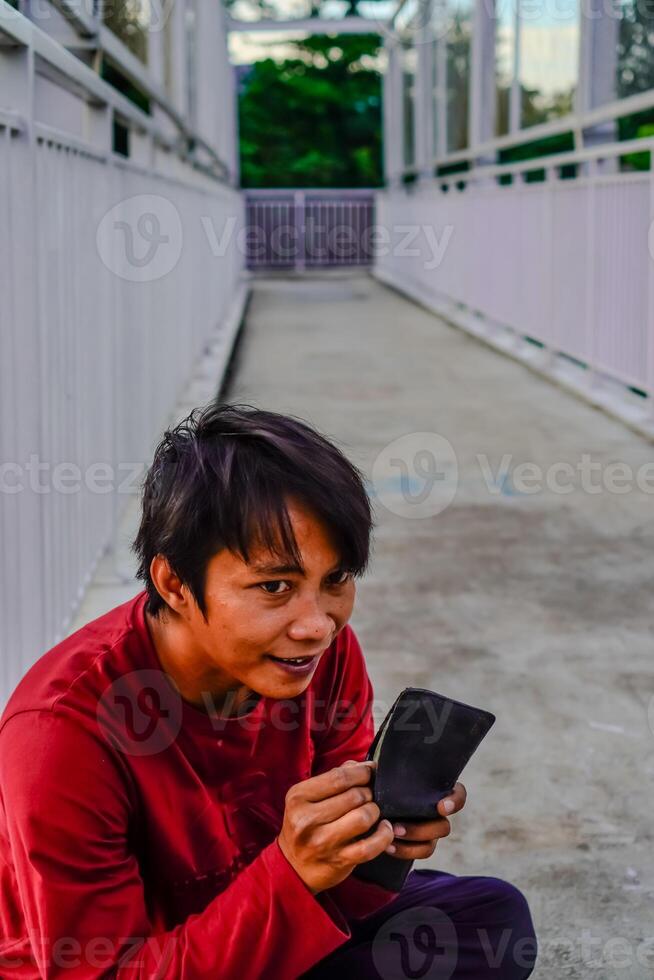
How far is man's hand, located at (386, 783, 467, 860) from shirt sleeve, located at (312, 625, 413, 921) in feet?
0.58

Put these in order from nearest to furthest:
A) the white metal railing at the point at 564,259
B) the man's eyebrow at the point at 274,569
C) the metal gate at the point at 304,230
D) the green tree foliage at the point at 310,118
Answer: the man's eyebrow at the point at 274,569 < the white metal railing at the point at 564,259 < the metal gate at the point at 304,230 < the green tree foliage at the point at 310,118

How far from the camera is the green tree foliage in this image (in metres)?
31.9

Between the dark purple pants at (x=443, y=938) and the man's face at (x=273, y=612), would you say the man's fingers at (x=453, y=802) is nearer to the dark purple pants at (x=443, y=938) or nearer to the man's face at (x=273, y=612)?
the man's face at (x=273, y=612)

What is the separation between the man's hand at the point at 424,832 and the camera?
1555mm

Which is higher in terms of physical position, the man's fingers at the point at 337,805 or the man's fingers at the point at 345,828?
the man's fingers at the point at 337,805

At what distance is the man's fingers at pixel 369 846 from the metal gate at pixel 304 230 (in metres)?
21.6

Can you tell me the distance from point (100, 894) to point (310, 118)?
105 feet

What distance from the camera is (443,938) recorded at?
6.15 ft

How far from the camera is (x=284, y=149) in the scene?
32.2 m

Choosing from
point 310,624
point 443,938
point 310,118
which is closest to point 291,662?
point 310,624

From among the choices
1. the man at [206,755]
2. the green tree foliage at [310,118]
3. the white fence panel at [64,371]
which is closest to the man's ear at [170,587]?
the man at [206,755]

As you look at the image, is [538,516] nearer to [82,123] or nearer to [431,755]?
[82,123]

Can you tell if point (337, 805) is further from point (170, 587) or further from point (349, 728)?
point (349, 728)

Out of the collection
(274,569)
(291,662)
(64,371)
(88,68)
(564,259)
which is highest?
(88,68)
